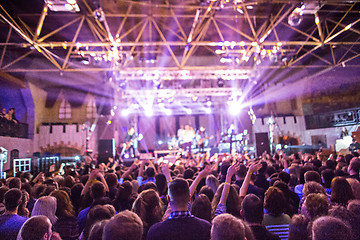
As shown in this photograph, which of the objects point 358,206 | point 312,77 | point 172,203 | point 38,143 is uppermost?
point 312,77

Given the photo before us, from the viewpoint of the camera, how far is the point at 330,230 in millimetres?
1191

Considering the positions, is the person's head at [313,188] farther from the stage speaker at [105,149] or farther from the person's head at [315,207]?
the stage speaker at [105,149]

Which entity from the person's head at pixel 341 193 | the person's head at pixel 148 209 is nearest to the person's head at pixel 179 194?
the person's head at pixel 148 209

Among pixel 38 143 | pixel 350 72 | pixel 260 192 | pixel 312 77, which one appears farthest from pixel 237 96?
pixel 260 192

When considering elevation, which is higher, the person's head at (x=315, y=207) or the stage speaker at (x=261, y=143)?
the stage speaker at (x=261, y=143)

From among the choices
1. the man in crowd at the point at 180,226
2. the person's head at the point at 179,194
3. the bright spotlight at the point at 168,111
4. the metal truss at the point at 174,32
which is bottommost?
the man in crowd at the point at 180,226

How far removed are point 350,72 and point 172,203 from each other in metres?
11.8

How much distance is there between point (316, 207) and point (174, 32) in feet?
27.4

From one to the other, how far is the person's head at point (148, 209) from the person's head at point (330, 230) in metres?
1.29

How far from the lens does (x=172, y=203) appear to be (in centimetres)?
180

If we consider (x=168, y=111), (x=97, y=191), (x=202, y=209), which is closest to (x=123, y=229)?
(x=202, y=209)

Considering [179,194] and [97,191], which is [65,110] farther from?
[179,194]

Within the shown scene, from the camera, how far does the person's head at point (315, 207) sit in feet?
6.37

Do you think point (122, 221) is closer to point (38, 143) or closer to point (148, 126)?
point (38, 143)
